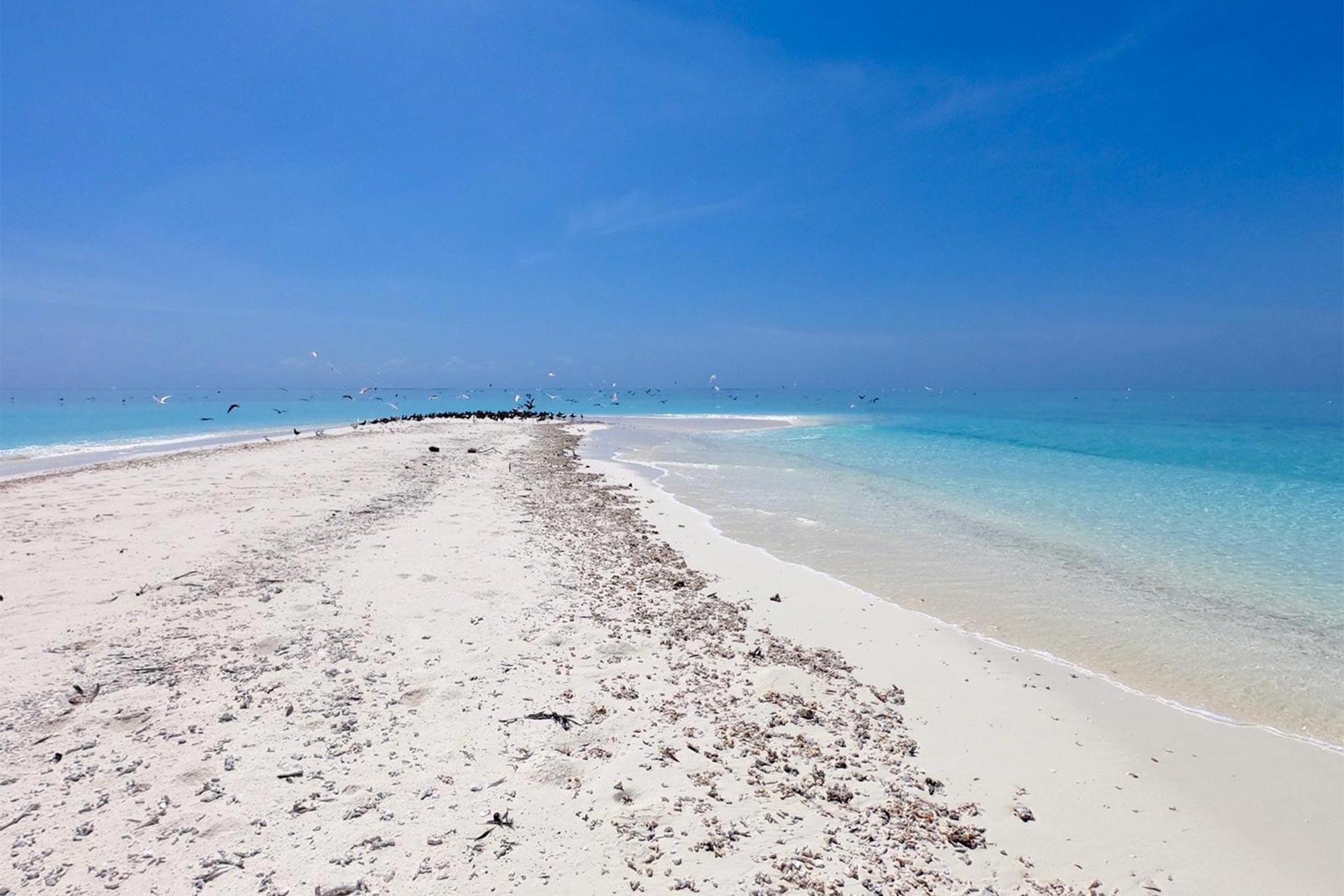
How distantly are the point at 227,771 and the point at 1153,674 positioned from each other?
871 cm

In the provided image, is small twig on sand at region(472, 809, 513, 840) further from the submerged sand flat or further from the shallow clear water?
the shallow clear water

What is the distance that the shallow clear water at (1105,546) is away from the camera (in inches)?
285

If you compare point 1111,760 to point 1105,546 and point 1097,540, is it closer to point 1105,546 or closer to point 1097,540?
point 1105,546

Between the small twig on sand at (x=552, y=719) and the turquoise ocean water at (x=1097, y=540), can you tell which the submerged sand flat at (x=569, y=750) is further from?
the turquoise ocean water at (x=1097, y=540)

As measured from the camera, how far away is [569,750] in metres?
4.51

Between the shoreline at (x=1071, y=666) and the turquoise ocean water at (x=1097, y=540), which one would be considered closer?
the shoreline at (x=1071, y=666)

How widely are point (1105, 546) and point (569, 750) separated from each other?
1256 cm

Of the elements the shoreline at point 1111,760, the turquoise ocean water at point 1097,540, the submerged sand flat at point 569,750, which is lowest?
the turquoise ocean water at point 1097,540

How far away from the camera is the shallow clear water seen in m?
7.24

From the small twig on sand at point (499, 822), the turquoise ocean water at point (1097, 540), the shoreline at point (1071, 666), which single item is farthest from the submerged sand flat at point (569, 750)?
the turquoise ocean water at point (1097, 540)

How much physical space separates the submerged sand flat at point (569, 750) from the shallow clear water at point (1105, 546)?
53.9 inches

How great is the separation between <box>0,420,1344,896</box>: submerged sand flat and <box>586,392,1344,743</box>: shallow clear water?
53.9 inches

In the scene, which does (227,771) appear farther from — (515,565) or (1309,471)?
(1309,471)

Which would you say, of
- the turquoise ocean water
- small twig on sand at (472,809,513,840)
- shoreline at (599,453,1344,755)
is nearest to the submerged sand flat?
small twig on sand at (472,809,513,840)
